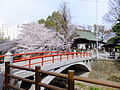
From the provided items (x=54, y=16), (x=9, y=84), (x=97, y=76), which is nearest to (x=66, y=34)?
(x=54, y=16)

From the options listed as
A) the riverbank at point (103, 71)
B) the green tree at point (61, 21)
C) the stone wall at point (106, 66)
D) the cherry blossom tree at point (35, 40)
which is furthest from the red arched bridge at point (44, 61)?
the green tree at point (61, 21)

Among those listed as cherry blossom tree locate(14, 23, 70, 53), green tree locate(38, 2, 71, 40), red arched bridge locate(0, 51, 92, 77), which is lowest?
red arched bridge locate(0, 51, 92, 77)

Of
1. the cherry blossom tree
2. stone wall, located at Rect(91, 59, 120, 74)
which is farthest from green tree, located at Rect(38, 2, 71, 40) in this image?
stone wall, located at Rect(91, 59, 120, 74)

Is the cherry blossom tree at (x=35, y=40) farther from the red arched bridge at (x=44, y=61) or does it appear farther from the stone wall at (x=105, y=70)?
the stone wall at (x=105, y=70)

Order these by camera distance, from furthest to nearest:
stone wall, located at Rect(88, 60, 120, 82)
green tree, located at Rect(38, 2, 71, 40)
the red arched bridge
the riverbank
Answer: green tree, located at Rect(38, 2, 71, 40) → stone wall, located at Rect(88, 60, 120, 82) → the riverbank → the red arched bridge

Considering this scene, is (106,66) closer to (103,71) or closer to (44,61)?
(103,71)

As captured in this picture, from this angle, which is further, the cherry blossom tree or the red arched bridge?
the cherry blossom tree

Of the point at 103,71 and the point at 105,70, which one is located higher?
the point at 105,70

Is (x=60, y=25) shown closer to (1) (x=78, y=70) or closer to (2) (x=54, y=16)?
(2) (x=54, y=16)

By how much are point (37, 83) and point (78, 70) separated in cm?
1252

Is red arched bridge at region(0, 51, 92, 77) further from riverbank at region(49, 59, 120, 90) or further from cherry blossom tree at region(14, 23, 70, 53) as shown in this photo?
cherry blossom tree at region(14, 23, 70, 53)

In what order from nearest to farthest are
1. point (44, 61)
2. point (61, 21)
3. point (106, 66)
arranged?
point (44, 61) < point (106, 66) < point (61, 21)

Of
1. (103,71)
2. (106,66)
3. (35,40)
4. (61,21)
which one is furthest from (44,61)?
(61,21)

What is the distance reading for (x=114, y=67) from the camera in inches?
477
